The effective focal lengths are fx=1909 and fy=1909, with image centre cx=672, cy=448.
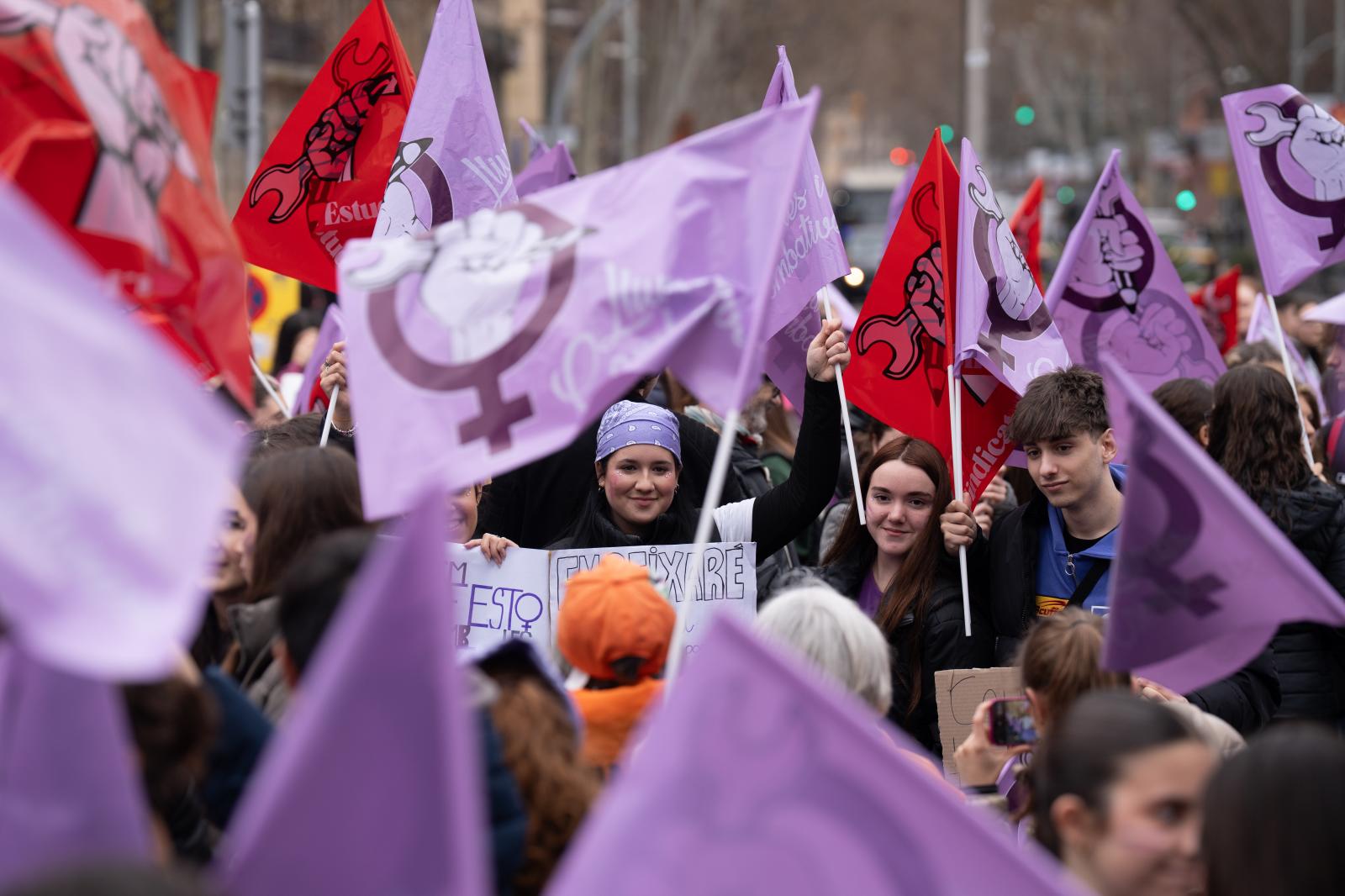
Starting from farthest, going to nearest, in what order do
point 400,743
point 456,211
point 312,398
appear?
point 312,398, point 456,211, point 400,743

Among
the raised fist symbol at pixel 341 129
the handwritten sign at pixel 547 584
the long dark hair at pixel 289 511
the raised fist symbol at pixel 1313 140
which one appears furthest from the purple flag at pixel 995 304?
the long dark hair at pixel 289 511

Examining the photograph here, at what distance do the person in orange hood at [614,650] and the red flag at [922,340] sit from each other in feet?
7.74

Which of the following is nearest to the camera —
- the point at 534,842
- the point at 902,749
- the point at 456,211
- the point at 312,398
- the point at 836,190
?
the point at 534,842

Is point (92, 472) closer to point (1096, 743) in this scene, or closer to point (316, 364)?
point (1096, 743)

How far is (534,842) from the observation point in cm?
288

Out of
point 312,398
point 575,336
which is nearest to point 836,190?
point 312,398

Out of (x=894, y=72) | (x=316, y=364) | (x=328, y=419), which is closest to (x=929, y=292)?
(x=328, y=419)

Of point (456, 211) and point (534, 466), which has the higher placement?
point (456, 211)

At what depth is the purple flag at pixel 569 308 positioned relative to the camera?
3.57 m

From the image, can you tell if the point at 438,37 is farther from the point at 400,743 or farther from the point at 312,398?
the point at 400,743

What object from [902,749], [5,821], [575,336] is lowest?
[902,749]

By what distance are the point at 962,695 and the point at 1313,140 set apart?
343 centimetres

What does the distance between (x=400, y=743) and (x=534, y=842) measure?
2.17ft

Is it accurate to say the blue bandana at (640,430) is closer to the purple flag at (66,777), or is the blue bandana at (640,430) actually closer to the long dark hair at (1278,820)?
the long dark hair at (1278,820)
